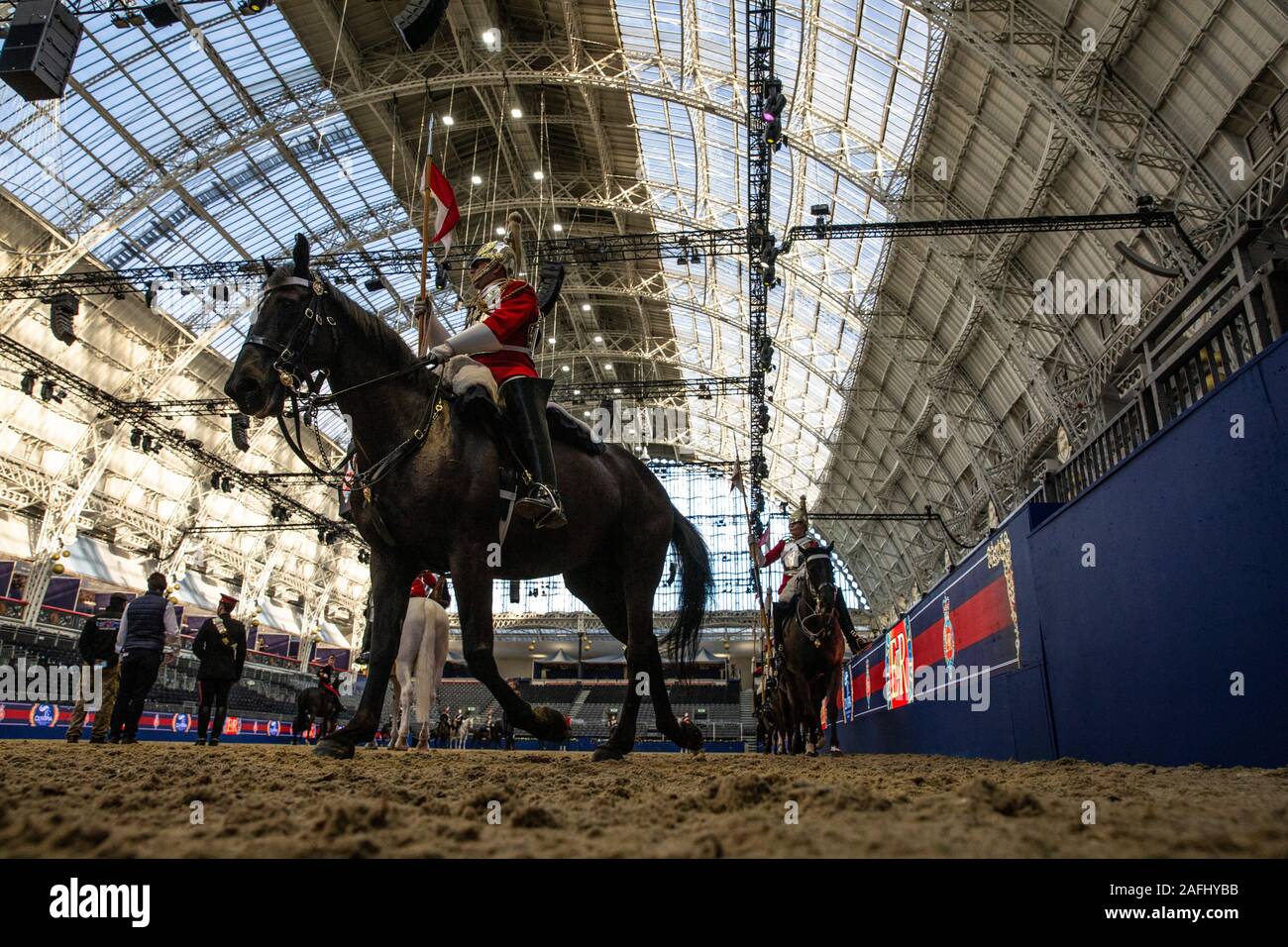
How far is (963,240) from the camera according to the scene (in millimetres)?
17062

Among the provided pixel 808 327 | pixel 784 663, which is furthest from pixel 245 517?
pixel 784 663

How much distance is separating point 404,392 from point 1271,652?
3.15m

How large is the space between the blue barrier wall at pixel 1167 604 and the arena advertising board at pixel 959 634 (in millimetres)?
86

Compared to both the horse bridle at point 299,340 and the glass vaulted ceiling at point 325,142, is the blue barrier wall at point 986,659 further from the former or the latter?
the glass vaulted ceiling at point 325,142

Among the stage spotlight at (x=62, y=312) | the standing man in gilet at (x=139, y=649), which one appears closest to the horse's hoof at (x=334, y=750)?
the standing man in gilet at (x=139, y=649)

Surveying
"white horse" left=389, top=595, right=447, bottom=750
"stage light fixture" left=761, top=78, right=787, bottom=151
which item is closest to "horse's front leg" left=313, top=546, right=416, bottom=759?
"white horse" left=389, top=595, right=447, bottom=750

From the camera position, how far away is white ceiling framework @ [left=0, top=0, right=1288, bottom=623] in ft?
39.8

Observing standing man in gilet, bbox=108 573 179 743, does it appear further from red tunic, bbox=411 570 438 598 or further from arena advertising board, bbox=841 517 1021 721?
arena advertising board, bbox=841 517 1021 721

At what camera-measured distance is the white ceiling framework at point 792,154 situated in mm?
12117

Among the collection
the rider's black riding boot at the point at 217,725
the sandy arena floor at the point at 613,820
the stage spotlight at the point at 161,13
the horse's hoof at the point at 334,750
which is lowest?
the rider's black riding boot at the point at 217,725

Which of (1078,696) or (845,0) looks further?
(845,0)

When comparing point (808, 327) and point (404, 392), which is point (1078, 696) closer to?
point (404, 392)

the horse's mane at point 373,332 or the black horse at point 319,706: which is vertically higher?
the horse's mane at point 373,332
